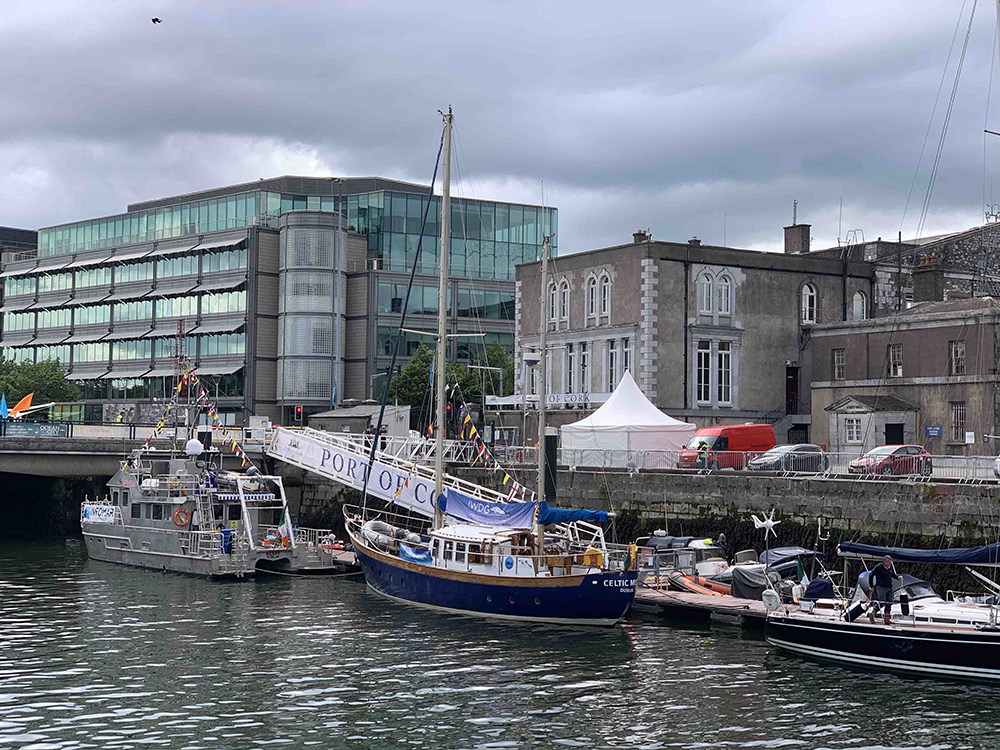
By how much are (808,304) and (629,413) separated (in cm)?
1693

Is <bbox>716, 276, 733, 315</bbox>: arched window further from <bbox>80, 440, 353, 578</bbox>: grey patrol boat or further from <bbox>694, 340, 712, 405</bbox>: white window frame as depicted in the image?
<bbox>80, 440, 353, 578</bbox>: grey patrol boat

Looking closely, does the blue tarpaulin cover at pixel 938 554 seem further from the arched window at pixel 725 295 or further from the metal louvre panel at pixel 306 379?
the metal louvre panel at pixel 306 379

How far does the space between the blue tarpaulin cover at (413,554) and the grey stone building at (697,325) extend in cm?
2144

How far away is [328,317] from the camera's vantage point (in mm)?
→ 91375

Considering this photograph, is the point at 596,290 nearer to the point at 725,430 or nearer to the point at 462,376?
the point at 725,430

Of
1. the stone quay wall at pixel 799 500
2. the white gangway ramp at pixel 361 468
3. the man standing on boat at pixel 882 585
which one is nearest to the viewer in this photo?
the man standing on boat at pixel 882 585

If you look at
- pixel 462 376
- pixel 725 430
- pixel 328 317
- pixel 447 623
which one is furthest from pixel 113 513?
pixel 328 317

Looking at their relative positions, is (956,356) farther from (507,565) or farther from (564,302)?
(507,565)

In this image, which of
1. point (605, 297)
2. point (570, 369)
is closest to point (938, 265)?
point (605, 297)

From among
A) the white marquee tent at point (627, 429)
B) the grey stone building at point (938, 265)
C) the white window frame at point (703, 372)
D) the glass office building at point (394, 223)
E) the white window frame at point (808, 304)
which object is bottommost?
the white marquee tent at point (627, 429)

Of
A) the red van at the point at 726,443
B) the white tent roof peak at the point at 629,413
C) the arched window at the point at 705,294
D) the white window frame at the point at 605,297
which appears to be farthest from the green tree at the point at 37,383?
the red van at the point at 726,443

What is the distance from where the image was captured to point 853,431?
177ft

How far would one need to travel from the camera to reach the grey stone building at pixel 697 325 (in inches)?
2265

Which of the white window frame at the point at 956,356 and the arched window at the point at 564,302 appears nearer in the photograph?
the white window frame at the point at 956,356
